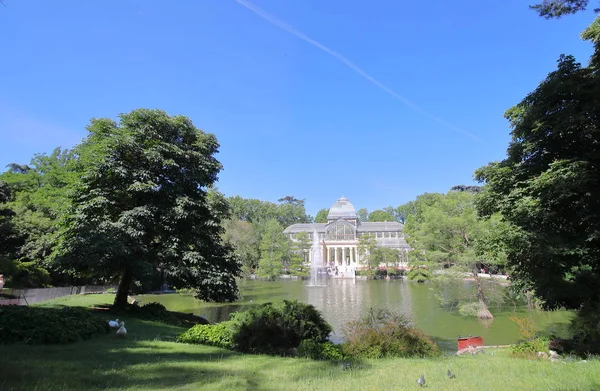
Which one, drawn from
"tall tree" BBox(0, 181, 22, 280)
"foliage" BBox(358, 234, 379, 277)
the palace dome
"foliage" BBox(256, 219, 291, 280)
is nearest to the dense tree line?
"tall tree" BBox(0, 181, 22, 280)

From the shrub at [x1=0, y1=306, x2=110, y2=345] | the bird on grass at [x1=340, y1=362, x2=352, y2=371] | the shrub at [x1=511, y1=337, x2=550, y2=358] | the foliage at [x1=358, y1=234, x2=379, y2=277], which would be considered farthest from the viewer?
the foliage at [x1=358, y1=234, x2=379, y2=277]

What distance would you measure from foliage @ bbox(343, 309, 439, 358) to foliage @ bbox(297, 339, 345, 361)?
38cm

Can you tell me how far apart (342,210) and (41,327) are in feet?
237

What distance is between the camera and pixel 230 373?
17.4 feet

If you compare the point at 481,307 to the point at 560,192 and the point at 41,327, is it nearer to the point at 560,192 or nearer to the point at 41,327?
the point at 560,192

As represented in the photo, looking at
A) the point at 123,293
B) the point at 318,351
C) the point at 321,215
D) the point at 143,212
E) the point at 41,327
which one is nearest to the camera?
the point at 41,327

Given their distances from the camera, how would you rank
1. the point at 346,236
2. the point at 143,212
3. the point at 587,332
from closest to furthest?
the point at 587,332, the point at 143,212, the point at 346,236

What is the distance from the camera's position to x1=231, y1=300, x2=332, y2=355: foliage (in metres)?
8.60

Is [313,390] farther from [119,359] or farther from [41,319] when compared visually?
[41,319]

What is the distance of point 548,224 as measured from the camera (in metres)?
10.0

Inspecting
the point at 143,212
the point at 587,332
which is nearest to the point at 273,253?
the point at 143,212

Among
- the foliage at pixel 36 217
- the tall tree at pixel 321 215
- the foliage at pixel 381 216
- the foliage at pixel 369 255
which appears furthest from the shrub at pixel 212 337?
the tall tree at pixel 321 215

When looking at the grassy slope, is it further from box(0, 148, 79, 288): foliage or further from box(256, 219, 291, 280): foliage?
box(256, 219, 291, 280): foliage

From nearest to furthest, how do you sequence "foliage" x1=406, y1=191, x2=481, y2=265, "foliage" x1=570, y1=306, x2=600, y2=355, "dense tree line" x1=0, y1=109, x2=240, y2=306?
"foliage" x1=570, y1=306, x2=600, y2=355 < "dense tree line" x1=0, y1=109, x2=240, y2=306 < "foliage" x1=406, y1=191, x2=481, y2=265
